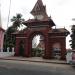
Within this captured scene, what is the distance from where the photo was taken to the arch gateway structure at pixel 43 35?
123ft

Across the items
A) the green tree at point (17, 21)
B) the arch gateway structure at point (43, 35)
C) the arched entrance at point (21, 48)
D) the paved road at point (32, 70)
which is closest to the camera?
the paved road at point (32, 70)

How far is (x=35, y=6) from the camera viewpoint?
4300 centimetres

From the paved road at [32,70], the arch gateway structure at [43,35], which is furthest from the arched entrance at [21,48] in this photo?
the paved road at [32,70]

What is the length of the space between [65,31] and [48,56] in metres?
5.07

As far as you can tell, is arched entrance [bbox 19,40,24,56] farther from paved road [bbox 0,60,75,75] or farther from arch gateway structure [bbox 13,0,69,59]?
paved road [bbox 0,60,75,75]

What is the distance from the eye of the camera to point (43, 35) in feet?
129

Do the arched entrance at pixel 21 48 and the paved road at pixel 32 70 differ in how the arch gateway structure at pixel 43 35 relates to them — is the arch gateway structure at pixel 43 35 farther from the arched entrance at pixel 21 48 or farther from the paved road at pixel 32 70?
the paved road at pixel 32 70

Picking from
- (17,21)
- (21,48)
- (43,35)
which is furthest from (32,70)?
(17,21)

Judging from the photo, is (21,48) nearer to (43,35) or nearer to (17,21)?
(43,35)

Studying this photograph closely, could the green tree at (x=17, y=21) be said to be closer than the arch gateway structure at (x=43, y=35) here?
No

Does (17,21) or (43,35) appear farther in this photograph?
(17,21)

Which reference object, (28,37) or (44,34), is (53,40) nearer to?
(44,34)

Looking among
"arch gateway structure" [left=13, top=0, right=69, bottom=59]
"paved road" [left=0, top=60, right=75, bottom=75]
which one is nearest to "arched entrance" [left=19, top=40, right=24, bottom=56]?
"arch gateway structure" [left=13, top=0, right=69, bottom=59]

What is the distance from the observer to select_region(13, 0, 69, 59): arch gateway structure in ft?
123
